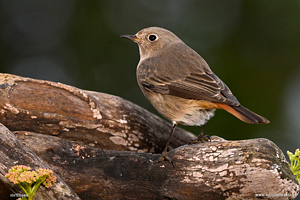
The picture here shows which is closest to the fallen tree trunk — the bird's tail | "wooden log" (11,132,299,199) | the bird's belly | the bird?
"wooden log" (11,132,299,199)

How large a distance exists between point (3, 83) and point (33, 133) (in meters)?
0.74

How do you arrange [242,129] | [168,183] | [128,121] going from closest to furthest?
[168,183]
[128,121]
[242,129]

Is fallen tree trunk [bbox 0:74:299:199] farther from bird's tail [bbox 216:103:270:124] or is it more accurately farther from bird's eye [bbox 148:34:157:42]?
bird's eye [bbox 148:34:157:42]

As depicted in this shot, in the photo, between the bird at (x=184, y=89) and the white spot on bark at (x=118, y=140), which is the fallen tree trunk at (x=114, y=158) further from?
the bird at (x=184, y=89)

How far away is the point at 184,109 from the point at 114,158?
113cm

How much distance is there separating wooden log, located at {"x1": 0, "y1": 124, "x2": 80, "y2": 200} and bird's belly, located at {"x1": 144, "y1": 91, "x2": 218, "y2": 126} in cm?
168

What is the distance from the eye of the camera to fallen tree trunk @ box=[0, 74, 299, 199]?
2.65m

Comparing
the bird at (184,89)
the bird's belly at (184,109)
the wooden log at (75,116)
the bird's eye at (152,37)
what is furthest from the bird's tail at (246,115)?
the bird's eye at (152,37)

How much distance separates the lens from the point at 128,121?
4.04 m

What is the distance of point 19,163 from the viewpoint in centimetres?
243

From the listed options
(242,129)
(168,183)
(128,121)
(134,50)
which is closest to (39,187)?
(168,183)

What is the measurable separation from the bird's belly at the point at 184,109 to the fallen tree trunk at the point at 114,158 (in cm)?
63

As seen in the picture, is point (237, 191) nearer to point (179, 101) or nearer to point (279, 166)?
point (279, 166)

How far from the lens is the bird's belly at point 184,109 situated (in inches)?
146
